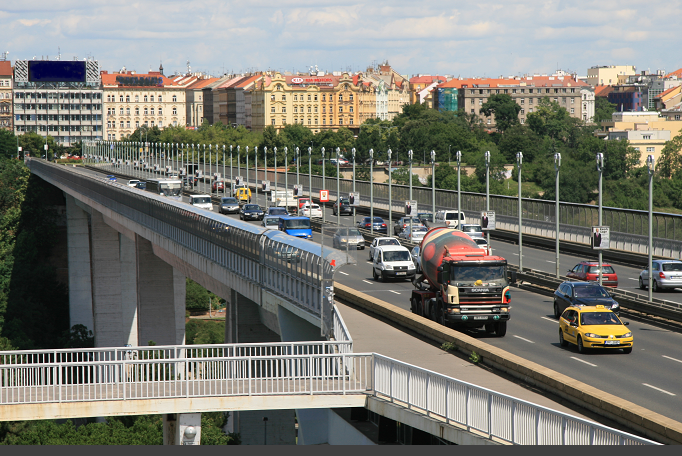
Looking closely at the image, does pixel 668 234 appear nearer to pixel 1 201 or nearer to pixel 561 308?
pixel 561 308

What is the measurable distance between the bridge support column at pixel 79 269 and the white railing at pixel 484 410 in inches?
3166

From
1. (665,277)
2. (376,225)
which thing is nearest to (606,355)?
(665,277)

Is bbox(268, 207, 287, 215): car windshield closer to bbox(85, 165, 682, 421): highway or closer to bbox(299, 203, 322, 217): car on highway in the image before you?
bbox(299, 203, 322, 217): car on highway

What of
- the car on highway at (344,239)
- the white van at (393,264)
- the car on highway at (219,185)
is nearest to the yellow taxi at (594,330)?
the car on highway at (344,239)

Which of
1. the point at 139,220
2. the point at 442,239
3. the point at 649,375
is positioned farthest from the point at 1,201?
the point at 649,375

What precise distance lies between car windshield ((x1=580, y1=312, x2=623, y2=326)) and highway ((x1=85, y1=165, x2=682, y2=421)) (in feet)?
2.73

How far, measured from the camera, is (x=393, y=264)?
41.9 metres

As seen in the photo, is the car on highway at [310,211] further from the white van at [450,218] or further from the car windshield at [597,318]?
the car windshield at [597,318]

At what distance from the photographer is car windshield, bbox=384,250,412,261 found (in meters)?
42.3

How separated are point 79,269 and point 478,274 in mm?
78172

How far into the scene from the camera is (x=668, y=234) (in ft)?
157

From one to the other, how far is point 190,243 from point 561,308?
20575 mm

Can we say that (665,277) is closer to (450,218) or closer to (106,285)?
(450,218)

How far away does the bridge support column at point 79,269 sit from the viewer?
95.8m
